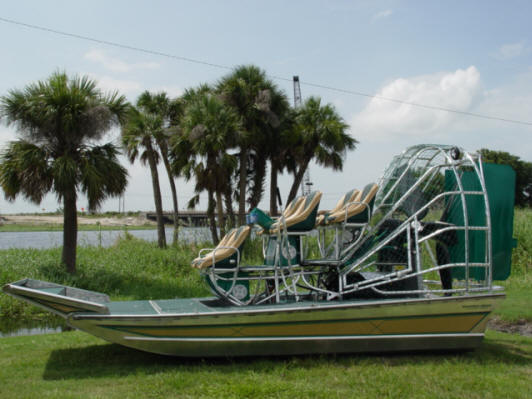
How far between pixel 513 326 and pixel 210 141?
15.3 m

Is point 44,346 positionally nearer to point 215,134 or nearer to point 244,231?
point 244,231

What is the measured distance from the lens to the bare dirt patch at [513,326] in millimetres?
9430

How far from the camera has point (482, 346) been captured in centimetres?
768

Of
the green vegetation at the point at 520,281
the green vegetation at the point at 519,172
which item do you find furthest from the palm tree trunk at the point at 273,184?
the green vegetation at the point at 519,172

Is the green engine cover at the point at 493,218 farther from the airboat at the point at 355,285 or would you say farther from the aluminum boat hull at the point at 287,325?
the aluminum boat hull at the point at 287,325

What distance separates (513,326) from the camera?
9.77 metres

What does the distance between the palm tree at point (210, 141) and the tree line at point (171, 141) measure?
0.05 meters

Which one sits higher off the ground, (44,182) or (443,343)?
(44,182)

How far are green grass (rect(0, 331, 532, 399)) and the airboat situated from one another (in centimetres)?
25

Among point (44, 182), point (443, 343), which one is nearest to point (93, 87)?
point (44, 182)

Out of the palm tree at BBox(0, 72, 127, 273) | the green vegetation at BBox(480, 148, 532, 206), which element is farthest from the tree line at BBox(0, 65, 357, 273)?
the green vegetation at BBox(480, 148, 532, 206)

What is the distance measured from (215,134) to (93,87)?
8696mm

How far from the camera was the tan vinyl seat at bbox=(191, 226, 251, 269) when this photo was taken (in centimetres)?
700

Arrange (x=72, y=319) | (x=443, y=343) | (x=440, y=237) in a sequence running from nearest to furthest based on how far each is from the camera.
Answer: (x=72, y=319)
(x=443, y=343)
(x=440, y=237)
